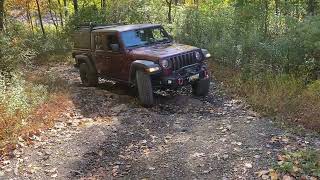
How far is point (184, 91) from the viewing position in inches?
414

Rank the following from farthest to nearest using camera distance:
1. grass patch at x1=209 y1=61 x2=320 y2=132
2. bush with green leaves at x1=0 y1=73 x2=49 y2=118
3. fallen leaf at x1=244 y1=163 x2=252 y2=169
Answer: grass patch at x1=209 y1=61 x2=320 y2=132 → bush with green leaves at x1=0 y1=73 x2=49 y2=118 → fallen leaf at x1=244 y1=163 x2=252 y2=169

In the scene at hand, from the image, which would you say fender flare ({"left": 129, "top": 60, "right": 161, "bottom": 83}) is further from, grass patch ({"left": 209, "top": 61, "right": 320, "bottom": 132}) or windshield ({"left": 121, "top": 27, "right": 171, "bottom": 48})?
grass patch ({"left": 209, "top": 61, "right": 320, "bottom": 132})

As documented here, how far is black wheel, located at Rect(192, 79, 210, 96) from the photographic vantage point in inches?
376

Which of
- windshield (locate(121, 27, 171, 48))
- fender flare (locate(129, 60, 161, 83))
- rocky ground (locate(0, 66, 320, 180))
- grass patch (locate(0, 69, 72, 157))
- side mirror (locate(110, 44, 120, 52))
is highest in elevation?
windshield (locate(121, 27, 171, 48))

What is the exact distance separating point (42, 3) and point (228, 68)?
19380 millimetres

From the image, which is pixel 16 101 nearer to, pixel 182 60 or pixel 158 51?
pixel 158 51

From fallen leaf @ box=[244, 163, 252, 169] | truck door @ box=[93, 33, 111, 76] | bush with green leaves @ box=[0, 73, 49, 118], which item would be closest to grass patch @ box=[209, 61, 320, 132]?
fallen leaf @ box=[244, 163, 252, 169]

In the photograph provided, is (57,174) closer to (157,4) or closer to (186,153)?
(186,153)

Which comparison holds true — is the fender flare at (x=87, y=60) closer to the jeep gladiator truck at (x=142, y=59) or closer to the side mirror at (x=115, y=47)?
the jeep gladiator truck at (x=142, y=59)

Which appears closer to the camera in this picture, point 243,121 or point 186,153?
point 186,153

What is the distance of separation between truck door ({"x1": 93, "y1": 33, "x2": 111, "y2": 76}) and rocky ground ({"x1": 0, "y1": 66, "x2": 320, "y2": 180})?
5.93ft

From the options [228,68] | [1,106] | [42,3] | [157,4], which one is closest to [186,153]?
[1,106]

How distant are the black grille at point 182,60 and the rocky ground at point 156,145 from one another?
0.94 m

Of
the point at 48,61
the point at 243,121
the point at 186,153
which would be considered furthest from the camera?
the point at 48,61
